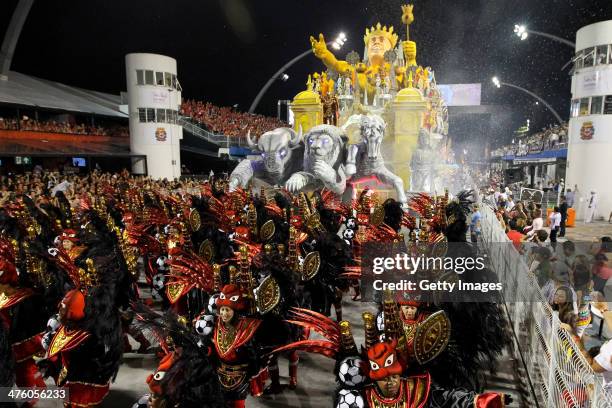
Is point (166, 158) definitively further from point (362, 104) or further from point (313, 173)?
point (313, 173)

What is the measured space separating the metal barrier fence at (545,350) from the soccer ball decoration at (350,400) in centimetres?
140

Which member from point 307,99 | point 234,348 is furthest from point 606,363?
point 307,99

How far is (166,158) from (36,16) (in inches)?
476

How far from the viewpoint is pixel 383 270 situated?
4570mm

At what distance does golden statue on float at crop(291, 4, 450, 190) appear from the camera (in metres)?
14.8

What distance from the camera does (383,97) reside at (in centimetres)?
1664

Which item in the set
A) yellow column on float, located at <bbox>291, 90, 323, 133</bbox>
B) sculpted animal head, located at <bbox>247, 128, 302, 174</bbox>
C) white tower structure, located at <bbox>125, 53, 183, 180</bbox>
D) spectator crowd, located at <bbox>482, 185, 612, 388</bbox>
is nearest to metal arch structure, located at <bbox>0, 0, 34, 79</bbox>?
white tower structure, located at <bbox>125, 53, 183, 180</bbox>

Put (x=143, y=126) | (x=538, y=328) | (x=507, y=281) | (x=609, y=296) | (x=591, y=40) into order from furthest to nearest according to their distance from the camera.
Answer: (x=143, y=126)
(x=591, y=40)
(x=507, y=281)
(x=609, y=296)
(x=538, y=328)

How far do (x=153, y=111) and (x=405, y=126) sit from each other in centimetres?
1405

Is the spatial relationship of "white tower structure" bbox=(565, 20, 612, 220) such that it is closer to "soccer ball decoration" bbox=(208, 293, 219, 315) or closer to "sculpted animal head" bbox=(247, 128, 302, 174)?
"sculpted animal head" bbox=(247, 128, 302, 174)

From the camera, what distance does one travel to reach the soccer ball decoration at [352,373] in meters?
2.58

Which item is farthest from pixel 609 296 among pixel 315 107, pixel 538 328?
pixel 315 107

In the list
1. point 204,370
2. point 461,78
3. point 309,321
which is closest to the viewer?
point 204,370

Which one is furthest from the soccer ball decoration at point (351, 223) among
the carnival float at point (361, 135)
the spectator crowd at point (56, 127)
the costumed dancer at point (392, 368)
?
the spectator crowd at point (56, 127)
